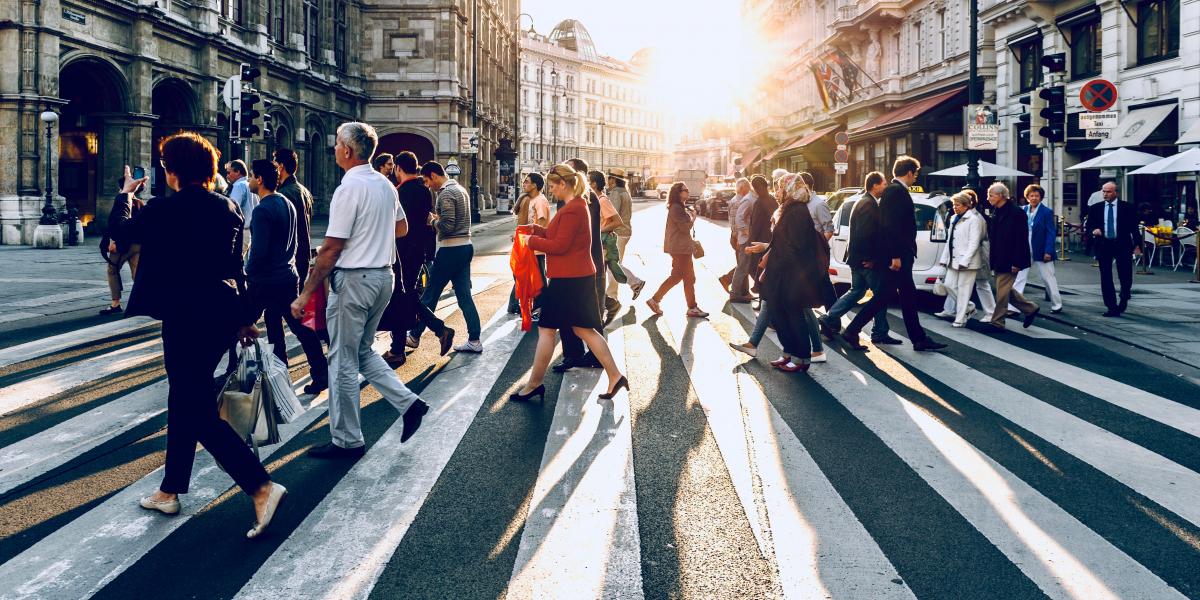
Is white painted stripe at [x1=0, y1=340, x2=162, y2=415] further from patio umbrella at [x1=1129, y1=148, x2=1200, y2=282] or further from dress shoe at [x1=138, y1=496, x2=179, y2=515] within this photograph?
patio umbrella at [x1=1129, y1=148, x2=1200, y2=282]

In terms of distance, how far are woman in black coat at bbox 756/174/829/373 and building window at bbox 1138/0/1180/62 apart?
15.7 metres

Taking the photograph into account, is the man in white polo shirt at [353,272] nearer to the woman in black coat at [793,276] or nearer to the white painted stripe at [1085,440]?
the woman in black coat at [793,276]

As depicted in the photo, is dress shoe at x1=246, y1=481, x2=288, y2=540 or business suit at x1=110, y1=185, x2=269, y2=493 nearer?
dress shoe at x1=246, y1=481, x2=288, y2=540

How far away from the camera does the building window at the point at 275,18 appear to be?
108 ft

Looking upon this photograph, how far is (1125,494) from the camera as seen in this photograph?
479 cm

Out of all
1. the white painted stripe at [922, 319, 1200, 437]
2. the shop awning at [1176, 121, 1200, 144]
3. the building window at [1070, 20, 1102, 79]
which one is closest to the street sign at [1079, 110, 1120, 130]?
the shop awning at [1176, 121, 1200, 144]

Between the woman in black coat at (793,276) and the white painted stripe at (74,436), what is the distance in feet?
15.9

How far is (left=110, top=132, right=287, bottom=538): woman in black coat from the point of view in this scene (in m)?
4.24

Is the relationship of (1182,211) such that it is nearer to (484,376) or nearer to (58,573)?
(484,376)

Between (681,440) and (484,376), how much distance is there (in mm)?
2471

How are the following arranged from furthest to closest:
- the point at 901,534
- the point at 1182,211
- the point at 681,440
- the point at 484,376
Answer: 1. the point at 1182,211
2. the point at 484,376
3. the point at 681,440
4. the point at 901,534

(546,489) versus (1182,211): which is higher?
(1182,211)

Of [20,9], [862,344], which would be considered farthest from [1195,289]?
[20,9]

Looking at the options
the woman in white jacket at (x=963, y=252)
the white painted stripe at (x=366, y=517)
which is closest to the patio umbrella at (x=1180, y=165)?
the woman in white jacket at (x=963, y=252)
